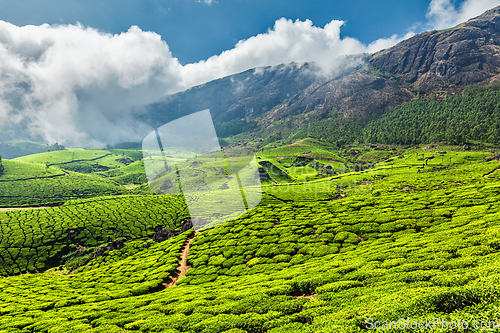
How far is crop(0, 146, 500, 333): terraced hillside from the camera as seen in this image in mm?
13312

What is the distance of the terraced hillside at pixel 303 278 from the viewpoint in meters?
13.3

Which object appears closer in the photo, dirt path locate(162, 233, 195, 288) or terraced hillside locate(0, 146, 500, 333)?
terraced hillside locate(0, 146, 500, 333)

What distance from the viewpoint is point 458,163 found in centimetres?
14188

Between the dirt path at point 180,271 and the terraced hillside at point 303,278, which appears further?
the dirt path at point 180,271

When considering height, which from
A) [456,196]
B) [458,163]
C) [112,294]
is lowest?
[458,163]

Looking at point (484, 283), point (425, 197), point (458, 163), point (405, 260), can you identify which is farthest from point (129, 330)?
point (458, 163)

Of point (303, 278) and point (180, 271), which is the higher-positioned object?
point (303, 278)

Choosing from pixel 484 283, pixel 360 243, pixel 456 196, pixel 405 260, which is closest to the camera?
pixel 484 283

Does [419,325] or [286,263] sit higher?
[419,325]

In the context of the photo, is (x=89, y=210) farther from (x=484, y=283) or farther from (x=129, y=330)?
(x=484, y=283)

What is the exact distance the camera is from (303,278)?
75.7ft

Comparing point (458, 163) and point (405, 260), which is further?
point (458, 163)

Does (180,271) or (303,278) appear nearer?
(303,278)

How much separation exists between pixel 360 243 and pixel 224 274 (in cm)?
2653
